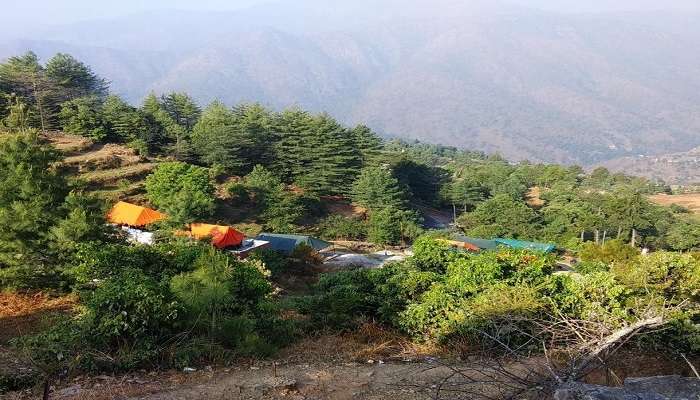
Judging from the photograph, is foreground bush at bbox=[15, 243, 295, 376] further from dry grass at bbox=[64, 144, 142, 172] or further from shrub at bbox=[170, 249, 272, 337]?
dry grass at bbox=[64, 144, 142, 172]

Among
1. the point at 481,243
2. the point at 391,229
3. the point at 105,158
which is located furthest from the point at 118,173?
the point at 481,243

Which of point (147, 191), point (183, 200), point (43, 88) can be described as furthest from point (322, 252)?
point (43, 88)

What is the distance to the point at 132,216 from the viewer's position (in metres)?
24.5

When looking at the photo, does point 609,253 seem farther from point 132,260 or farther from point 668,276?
point 132,260

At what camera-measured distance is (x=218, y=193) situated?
1403 inches

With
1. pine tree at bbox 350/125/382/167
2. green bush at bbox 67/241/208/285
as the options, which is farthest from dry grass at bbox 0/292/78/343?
pine tree at bbox 350/125/382/167

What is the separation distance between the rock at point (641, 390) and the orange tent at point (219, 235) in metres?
18.9

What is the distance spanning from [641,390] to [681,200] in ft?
254

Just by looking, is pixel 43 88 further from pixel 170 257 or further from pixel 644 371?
pixel 644 371

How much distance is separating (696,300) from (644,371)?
376 centimetres

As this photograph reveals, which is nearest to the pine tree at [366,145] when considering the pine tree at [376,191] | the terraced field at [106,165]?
the pine tree at [376,191]

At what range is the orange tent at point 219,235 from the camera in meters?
21.2

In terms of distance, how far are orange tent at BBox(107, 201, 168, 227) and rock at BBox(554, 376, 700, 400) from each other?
23.3m

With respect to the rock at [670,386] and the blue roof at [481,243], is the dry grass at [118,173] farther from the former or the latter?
the rock at [670,386]
